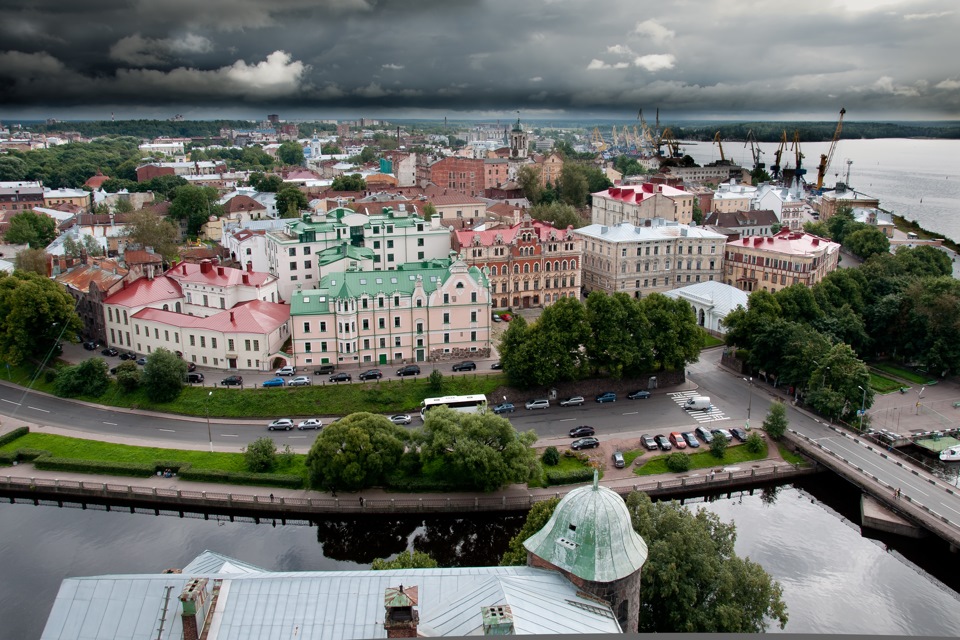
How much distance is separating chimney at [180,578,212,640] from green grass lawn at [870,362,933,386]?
54458 millimetres

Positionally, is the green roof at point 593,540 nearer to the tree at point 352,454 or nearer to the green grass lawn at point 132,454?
the tree at point 352,454

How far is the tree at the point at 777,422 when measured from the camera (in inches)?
1764

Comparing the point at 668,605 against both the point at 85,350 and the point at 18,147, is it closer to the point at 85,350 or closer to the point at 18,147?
the point at 85,350

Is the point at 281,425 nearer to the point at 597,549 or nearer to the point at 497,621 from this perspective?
the point at 597,549

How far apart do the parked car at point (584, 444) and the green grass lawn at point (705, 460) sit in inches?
120

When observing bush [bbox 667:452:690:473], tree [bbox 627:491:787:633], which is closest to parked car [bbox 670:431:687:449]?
bush [bbox 667:452:690:473]

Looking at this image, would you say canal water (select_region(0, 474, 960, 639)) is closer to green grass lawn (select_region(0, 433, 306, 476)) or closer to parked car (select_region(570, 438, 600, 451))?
green grass lawn (select_region(0, 433, 306, 476))

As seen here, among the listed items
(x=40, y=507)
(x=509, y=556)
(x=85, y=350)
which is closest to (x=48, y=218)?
(x=85, y=350)

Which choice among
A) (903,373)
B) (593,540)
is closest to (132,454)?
(593,540)

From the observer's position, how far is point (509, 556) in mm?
28484

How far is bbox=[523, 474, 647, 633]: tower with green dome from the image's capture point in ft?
62.8

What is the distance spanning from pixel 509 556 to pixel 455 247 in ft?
135

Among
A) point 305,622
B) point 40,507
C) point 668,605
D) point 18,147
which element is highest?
point 18,147

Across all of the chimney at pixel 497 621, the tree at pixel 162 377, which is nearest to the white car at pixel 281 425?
the tree at pixel 162 377
